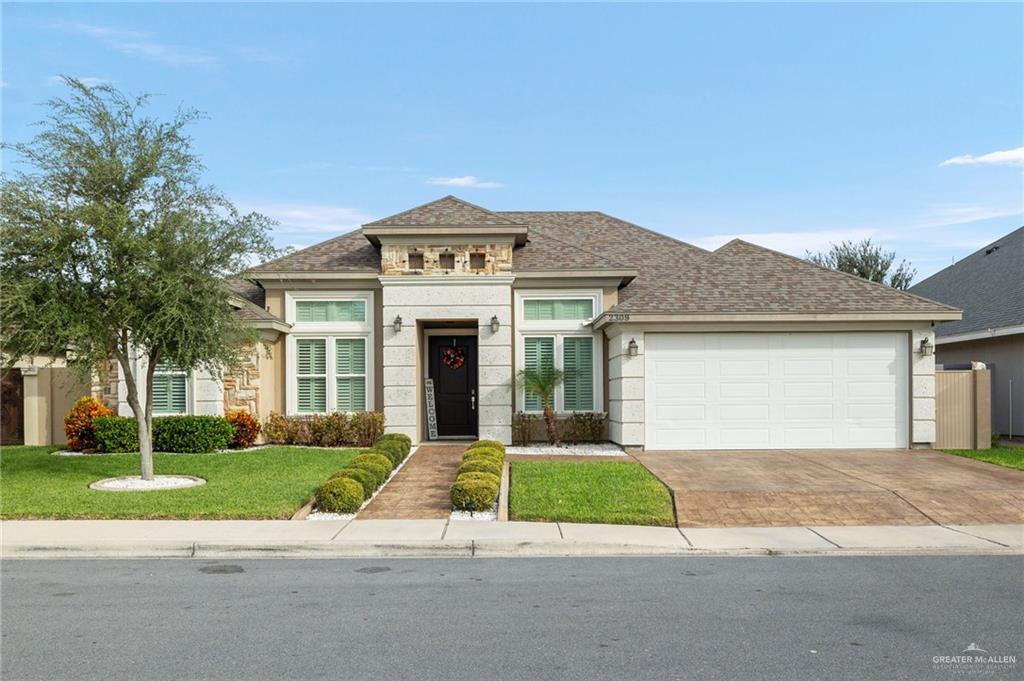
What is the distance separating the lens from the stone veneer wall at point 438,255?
63.5 feet

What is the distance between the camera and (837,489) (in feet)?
42.9

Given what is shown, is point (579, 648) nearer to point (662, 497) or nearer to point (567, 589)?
point (567, 589)

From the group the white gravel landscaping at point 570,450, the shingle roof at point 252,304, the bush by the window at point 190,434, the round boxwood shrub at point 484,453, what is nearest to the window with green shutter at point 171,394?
the bush by the window at point 190,434

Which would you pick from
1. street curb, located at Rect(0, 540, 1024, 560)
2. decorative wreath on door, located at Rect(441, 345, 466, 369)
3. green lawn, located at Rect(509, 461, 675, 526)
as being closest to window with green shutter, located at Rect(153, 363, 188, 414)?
decorative wreath on door, located at Rect(441, 345, 466, 369)

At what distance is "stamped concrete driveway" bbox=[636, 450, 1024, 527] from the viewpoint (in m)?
11.7

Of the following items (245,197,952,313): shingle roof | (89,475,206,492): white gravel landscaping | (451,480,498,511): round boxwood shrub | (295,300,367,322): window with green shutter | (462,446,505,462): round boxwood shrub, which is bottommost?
(89,475,206,492): white gravel landscaping

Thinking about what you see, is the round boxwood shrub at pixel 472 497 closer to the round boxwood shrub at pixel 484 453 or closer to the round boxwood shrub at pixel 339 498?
the round boxwood shrub at pixel 339 498

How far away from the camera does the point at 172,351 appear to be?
1384 cm

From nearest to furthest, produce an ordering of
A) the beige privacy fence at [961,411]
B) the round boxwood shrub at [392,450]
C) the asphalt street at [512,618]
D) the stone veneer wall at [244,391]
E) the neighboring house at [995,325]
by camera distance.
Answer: the asphalt street at [512,618], the round boxwood shrub at [392,450], the beige privacy fence at [961,411], the stone veneer wall at [244,391], the neighboring house at [995,325]

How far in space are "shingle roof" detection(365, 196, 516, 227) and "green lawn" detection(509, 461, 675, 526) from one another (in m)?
6.41

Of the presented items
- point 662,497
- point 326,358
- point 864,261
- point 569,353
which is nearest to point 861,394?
point 569,353

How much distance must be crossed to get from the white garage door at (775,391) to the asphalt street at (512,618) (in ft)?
27.7

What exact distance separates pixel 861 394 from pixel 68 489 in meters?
14.6

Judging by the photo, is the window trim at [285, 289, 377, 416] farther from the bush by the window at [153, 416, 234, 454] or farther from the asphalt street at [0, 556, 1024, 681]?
the asphalt street at [0, 556, 1024, 681]
